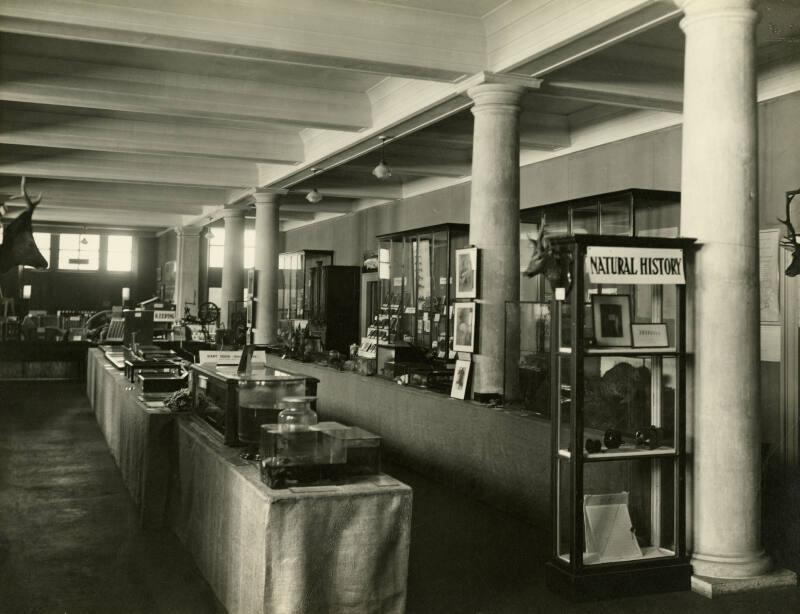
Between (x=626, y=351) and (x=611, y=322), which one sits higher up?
(x=611, y=322)

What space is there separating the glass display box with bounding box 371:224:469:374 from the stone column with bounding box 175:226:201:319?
11.7m

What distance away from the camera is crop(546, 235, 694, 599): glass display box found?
4.61m

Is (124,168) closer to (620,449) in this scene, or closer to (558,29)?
(558,29)

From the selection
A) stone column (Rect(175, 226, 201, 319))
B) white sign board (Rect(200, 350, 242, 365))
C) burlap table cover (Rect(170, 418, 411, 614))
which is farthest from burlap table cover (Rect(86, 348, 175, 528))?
stone column (Rect(175, 226, 201, 319))

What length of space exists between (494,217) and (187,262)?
17.6 m

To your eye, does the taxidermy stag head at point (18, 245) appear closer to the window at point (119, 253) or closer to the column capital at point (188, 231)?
the column capital at point (188, 231)

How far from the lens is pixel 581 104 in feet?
34.3

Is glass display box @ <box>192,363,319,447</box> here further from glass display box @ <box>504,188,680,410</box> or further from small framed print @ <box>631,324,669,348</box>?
glass display box @ <box>504,188,680,410</box>

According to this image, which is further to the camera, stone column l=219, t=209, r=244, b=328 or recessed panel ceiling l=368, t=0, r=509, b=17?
stone column l=219, t=209, r=244, b=328

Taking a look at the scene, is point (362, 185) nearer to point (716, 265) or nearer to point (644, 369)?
point (644, 369)

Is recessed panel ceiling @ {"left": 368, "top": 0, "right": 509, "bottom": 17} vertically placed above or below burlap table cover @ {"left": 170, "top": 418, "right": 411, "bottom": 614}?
above

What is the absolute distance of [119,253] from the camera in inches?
1161

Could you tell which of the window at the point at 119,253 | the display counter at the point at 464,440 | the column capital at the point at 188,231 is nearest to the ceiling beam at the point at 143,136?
Answer: the display counter at the point at 464,440

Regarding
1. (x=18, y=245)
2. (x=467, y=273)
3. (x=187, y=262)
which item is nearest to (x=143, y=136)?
(x=467, y=273)
